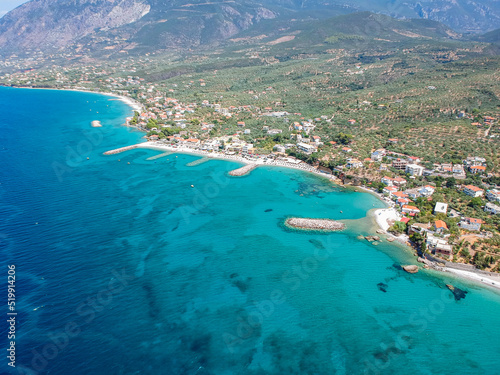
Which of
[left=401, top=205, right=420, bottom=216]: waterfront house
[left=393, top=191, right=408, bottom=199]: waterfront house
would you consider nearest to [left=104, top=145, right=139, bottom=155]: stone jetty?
[left=393, top=191, right=408, bottom=199]: waterfront house

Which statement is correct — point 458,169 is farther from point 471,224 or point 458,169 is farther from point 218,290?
point 218,290

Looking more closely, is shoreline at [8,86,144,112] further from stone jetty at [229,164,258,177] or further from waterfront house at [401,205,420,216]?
waterfront house at [401,205,420,216]

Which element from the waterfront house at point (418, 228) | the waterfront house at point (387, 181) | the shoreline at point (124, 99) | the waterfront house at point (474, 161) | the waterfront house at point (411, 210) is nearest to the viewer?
the waterfront house at point (418, 228)

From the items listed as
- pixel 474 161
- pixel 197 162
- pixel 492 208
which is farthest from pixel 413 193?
pixel 197 162

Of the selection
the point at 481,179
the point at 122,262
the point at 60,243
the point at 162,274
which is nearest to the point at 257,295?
the point at 162,274

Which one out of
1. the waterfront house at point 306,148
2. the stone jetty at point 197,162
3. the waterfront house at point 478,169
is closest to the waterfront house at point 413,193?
the waterfront house at point 478,169

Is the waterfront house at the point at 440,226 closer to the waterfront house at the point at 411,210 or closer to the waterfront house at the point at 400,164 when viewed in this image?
the waterfront house at the point at 411,210
